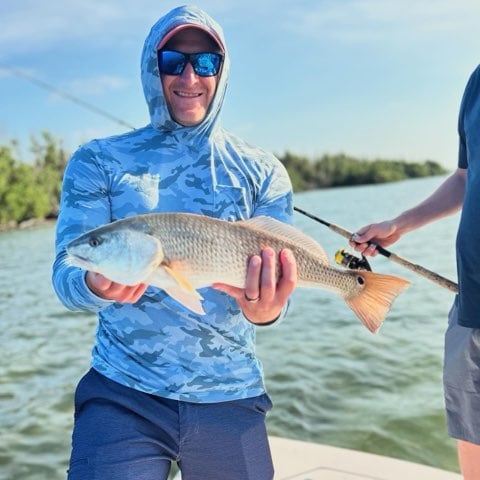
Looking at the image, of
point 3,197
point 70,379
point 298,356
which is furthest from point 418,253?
point 3,197

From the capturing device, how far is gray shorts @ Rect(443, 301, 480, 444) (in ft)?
8.77

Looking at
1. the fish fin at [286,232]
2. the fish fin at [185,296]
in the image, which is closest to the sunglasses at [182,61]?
the fish fin at [286,232]

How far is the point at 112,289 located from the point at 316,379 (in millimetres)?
5836

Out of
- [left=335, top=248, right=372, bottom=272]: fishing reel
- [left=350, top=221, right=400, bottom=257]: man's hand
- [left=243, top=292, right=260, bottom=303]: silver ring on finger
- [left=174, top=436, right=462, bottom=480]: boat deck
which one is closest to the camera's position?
[left=243, top=292, right=260, bottom=303]: silver ring on finger

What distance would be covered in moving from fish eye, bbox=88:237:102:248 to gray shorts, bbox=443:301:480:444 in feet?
5.53

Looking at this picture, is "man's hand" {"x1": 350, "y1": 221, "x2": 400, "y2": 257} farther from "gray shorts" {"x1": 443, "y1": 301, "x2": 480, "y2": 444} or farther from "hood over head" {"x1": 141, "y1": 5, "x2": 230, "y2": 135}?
"hood over head" {"x1": 141, "y1": 5, "x2": 230, "y2": 135}

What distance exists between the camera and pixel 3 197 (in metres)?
55.6

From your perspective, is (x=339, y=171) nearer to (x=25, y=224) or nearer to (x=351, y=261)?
(x=25, y=224)

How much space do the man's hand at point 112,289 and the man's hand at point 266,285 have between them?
30 centimetres

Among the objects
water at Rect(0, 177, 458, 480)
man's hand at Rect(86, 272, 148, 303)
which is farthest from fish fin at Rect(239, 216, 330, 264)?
water at Rect(0, 177, 458, 480)

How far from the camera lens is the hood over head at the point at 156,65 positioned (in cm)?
262

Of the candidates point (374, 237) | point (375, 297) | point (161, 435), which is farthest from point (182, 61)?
point (161, 435)

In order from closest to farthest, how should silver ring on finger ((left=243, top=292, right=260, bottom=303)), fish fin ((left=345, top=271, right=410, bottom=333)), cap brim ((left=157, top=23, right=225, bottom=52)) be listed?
silver ring on finger ((left=243, top=292, right=260, bottom=303)) < fish fin ((left=345, top=271, right=410, bottom=333)) < cap brim ((left=157, top=23, right=225, bottom=52))

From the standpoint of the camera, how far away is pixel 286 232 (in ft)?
7.71
